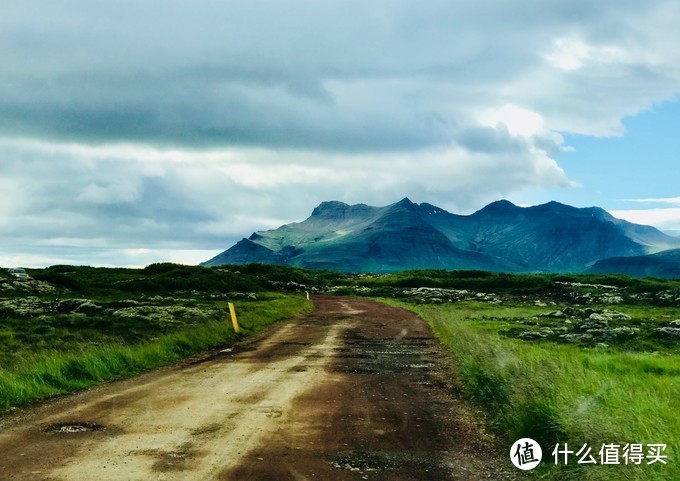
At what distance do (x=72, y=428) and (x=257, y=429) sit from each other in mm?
3570

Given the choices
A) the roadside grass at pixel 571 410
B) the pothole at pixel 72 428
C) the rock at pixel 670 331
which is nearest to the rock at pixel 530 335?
the rock at pixel 670 331

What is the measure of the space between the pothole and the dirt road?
3cm

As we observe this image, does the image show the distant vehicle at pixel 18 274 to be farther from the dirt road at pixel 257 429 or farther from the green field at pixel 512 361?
the dirt road at pixel 257 429

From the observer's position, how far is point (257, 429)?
11.1m

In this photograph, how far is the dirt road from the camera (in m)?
8.84

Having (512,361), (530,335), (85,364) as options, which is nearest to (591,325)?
(530,335)

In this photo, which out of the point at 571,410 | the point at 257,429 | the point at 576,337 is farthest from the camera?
the point at 576,337

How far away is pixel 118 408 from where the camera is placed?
43.5 ft

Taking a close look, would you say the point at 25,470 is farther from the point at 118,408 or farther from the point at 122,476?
the point at 118,408

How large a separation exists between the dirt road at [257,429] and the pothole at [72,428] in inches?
1.3

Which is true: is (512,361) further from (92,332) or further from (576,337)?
(92,332)

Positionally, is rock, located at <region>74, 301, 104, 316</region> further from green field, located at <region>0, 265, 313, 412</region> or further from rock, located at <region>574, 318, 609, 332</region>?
rock, located at <region>574, 318, 609, 332</region>

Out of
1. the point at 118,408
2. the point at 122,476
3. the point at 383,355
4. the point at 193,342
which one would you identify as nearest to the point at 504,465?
the point at 122,476

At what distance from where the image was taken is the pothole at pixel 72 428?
11070 mm
